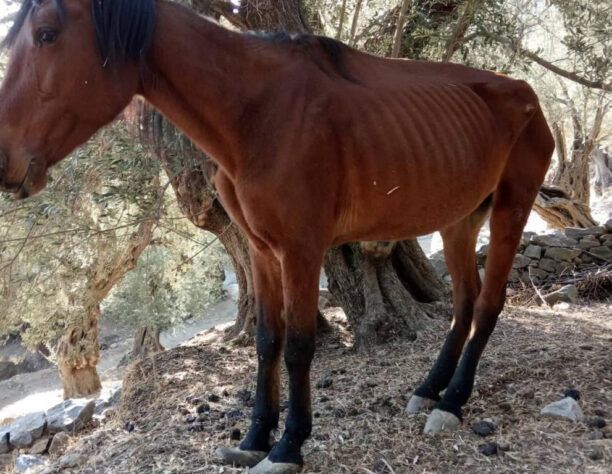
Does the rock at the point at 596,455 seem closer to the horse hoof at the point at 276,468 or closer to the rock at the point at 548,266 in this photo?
the horse hoof at the point at 276,468

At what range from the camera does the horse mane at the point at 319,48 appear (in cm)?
303

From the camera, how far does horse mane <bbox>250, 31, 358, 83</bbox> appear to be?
A: 3.03 m

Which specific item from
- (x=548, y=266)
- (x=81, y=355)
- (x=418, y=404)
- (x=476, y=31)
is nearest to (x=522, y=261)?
(x=548, y=266)

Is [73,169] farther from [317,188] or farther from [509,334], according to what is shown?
[509,334]

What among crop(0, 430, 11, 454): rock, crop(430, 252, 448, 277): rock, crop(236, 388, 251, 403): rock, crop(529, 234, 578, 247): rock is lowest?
crop(0, 430, 11, 454): rock

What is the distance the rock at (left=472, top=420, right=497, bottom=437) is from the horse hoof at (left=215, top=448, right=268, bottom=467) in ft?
3.74

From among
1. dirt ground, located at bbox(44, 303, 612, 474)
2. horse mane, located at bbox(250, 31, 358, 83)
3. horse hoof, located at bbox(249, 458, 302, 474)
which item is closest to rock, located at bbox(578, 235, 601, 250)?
dirt ground, located at bbox(44, 303, 612, 474)

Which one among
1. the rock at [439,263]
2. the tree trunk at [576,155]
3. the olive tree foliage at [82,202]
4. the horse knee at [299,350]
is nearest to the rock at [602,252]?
the rock at [439,263]

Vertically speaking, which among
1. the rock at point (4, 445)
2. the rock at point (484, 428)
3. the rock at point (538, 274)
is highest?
the rock at point (538, 274)

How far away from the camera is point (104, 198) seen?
477cm

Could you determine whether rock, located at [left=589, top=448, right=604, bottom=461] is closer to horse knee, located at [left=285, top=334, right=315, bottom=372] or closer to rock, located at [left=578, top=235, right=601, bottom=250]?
horse knee, located at [left=285, top=334, right=315, bottom=372]

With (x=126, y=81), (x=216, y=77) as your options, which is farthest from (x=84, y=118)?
(x=216, y=77)

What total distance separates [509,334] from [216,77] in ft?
12.4

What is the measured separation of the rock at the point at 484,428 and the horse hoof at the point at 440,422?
12 centimetres
